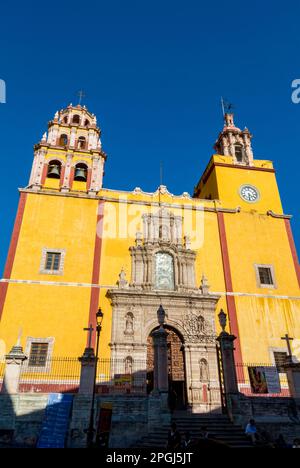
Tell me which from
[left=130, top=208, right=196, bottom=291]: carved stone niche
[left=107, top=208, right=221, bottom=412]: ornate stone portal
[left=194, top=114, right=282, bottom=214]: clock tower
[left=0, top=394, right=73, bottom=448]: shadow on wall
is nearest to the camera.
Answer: [left=0, top=394, right=73, bottom=448]: shadow on wall

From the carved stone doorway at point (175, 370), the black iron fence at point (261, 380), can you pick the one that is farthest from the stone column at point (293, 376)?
the carved stone doorway at point (175, 370)

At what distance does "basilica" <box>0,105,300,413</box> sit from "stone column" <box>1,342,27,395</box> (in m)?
3.72

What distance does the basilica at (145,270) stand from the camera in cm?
1722

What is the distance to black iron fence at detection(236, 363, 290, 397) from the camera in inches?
661

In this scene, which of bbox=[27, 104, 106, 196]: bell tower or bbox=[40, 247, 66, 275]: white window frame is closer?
bbox=[40, 247, 66, 275]: white window frame

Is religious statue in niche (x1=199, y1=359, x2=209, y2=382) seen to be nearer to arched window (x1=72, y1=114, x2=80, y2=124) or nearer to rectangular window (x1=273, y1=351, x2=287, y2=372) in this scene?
rectangular window (x1=273, y1=351, x2=287, y2=372)

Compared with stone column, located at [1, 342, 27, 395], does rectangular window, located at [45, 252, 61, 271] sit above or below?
above

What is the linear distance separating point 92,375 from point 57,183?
13.9 meters

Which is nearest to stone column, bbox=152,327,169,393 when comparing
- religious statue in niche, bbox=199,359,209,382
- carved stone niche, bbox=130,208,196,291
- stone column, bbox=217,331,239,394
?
stone column, bbox=217,331,239,394

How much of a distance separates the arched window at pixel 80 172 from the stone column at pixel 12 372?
1322 cm

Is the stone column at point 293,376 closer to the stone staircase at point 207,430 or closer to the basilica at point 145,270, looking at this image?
the stone staircase at point 207,430

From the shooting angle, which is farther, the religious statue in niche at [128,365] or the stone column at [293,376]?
the religious statue in niche at [128,365]

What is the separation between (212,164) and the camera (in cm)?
2598
